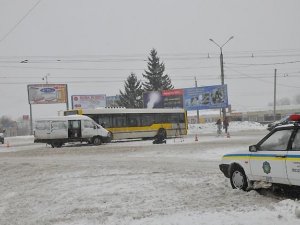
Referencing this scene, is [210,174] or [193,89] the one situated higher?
[193,89]

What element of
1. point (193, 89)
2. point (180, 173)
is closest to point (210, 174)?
point (180, 173)

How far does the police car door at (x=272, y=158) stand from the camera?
941cm

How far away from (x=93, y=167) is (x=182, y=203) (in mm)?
8492

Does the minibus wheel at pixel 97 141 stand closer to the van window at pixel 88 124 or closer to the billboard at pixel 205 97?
the van window at pixel 88 124

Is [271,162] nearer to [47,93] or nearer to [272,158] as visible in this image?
[272,158]

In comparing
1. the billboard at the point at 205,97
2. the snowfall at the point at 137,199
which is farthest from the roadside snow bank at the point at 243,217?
the billboard at the point at 205,97

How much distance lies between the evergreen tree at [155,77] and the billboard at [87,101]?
31.8 ft

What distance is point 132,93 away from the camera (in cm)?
9088

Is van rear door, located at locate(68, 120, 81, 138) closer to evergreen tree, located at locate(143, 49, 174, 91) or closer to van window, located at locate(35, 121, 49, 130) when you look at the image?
van window, located at locate(35, 121, 49, 130)

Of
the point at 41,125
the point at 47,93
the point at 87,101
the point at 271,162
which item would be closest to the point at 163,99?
the point at 47,93

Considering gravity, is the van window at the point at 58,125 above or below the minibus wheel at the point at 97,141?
above

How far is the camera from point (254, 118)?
392ft

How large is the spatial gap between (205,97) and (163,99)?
6753 mm

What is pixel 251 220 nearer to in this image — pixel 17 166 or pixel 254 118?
pixel 17 166
